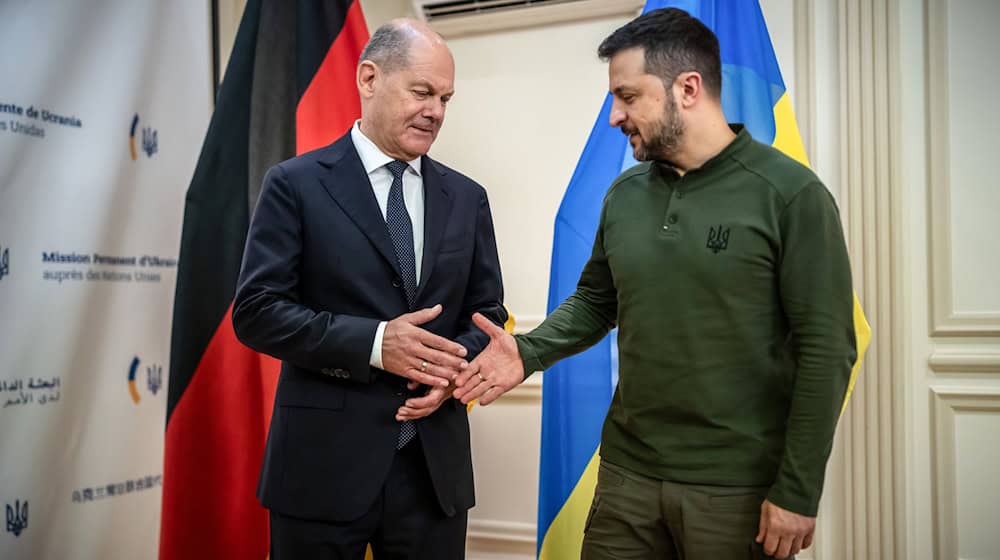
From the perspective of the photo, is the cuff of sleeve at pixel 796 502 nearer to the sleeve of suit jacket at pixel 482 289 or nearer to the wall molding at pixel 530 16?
the sleeve of suit jacket at pixel 482 289

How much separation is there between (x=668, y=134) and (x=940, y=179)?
163 centimetres

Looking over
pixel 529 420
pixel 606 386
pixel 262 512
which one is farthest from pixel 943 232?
pixel 262 512

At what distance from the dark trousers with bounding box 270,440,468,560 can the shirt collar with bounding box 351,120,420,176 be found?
1.94 feet

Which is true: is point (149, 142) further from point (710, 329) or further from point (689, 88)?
point (710, 329)

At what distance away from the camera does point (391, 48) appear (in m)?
1.62

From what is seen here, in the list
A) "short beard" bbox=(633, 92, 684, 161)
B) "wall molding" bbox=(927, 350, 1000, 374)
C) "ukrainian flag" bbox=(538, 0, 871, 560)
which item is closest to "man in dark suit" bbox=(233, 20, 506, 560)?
"short beard" bbox=(633, 92, 684, 161)

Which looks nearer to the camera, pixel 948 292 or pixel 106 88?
pixel 106 88

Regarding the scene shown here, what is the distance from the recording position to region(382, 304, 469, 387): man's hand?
139cm

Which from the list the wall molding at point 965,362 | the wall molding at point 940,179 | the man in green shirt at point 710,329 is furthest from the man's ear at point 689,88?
the wall molding at point 965,362

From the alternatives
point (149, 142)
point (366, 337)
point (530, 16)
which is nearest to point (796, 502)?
point (366, 337)

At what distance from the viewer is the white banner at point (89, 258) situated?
1973mm

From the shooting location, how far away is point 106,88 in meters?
2.20

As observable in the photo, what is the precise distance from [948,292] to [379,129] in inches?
80.4

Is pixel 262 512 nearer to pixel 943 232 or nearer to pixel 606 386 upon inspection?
pixel 606 386
